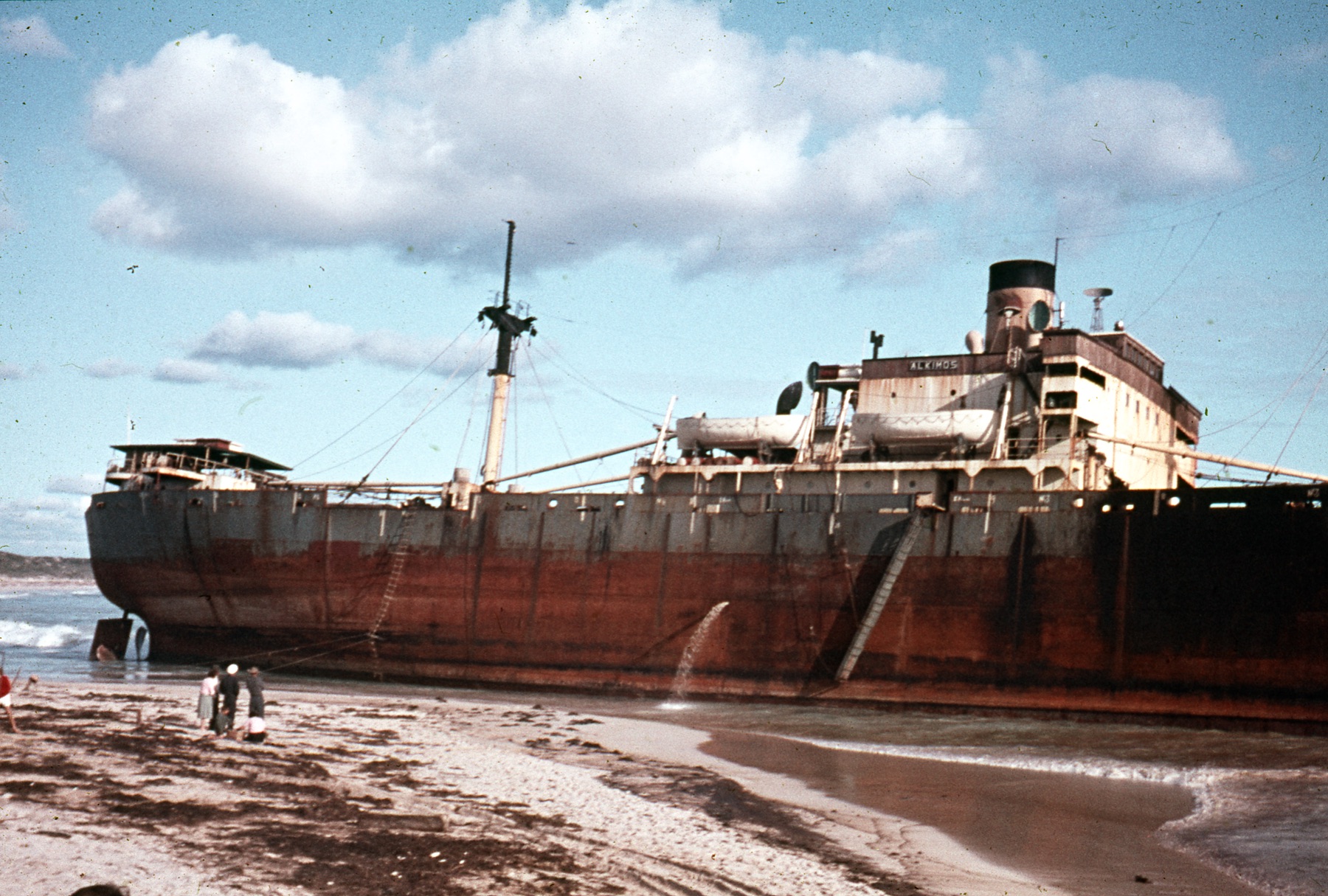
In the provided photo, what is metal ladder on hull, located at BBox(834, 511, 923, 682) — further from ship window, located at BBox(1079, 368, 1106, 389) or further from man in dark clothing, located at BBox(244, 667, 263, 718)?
man in dark clothing, located at BBox(244, 667, 263, 718)

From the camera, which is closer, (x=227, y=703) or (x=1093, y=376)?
(x=227, y=703)

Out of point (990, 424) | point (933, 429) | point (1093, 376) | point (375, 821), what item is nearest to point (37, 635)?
point (933, 429)

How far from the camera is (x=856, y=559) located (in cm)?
2544

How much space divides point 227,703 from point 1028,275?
74.4ft

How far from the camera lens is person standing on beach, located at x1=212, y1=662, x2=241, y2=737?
1608 centimetres

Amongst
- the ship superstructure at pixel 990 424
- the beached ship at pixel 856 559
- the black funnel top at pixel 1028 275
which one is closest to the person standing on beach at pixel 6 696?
the beached ship at pixel 856 559

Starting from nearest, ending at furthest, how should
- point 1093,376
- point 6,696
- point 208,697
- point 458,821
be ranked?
point 458,821
point 6,696
point 208,697
point 1093,376

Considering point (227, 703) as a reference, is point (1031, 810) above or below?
below

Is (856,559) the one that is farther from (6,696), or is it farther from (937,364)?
(6,696)

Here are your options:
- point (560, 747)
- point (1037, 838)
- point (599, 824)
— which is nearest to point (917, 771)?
point (1037, 838)

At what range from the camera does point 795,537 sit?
1032 inches

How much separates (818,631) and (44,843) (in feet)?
61.6

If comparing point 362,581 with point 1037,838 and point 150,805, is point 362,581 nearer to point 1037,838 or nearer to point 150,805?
point 150,805

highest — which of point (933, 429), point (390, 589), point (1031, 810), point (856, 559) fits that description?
point (933, 429)
